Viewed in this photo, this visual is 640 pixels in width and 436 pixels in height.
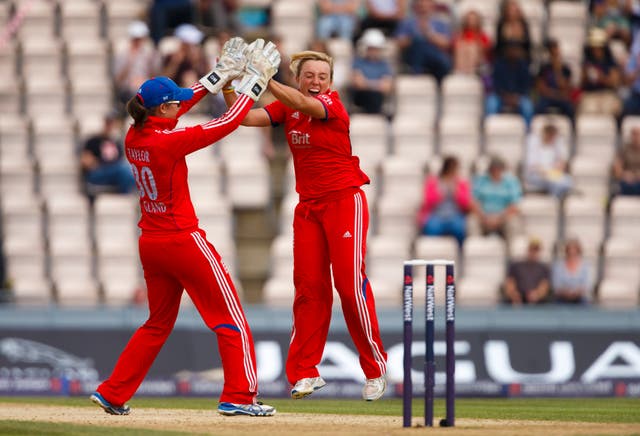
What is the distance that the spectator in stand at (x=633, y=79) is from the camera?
17.5 m

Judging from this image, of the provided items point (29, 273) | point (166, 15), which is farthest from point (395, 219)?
point (166, 15)

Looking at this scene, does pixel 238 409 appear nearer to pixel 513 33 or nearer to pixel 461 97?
pixel 461 97

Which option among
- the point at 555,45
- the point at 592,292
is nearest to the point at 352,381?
the point at 592,292

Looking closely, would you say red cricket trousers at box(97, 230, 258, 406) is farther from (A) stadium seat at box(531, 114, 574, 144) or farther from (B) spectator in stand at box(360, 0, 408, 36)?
(B) spectator in stand at box(360, 0, 408, 36)

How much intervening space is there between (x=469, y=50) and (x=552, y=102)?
1.19 metres

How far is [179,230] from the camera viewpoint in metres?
9.16

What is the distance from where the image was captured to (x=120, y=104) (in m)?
17.5

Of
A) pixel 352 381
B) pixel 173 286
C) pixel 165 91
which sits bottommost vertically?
pixel 352 381

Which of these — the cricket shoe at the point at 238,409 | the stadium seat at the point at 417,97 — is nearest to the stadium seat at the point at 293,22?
the stadium seat at the point at 417,97

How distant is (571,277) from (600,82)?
130 inches

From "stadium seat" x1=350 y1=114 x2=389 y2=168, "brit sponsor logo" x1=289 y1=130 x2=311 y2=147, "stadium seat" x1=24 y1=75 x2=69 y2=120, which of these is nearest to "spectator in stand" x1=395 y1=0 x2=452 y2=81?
"stadium seat" x1=350 y1=114 x2=389 y2=168

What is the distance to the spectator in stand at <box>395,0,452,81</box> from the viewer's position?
1745 centimetres

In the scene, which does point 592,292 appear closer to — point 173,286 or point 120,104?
point 120,104

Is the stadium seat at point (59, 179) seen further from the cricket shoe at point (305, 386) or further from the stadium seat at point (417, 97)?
the cricket shoe at point (305, 386)
